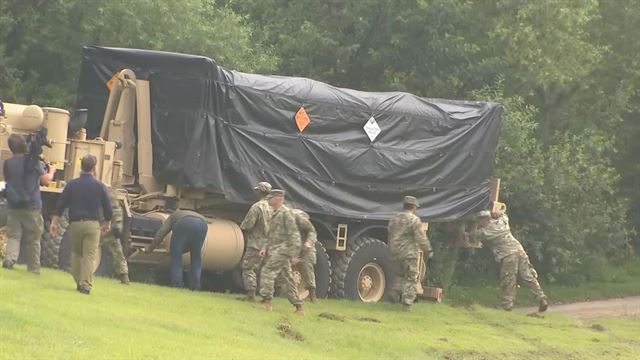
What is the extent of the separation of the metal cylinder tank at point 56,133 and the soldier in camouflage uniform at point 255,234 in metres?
2.91

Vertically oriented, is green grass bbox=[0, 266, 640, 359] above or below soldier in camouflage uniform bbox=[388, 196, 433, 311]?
below

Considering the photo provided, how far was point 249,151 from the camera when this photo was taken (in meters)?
18.4

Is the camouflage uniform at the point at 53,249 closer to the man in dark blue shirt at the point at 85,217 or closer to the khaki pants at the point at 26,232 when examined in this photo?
the khaki pants at the point at 26,232

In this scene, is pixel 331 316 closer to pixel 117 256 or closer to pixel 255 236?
pixel 255 236

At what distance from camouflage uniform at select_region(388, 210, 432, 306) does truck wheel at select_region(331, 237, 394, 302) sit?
1.05 meters

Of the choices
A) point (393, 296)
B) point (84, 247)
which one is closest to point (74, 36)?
point (393, 296)

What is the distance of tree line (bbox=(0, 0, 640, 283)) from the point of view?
24828 millimetres

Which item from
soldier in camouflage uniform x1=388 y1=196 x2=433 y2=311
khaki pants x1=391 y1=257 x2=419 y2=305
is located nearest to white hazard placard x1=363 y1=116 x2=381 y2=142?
soldier in camouflage uniform x1=388 y1=196 x2=433 y2=311

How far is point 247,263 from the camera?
56.1 ft

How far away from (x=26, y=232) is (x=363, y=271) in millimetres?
6924

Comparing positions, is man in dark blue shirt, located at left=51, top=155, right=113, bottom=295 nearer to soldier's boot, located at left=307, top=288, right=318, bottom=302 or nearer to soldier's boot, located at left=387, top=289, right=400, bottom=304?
soldier's boot, located at left=307, top=288, right=318, bottom=302

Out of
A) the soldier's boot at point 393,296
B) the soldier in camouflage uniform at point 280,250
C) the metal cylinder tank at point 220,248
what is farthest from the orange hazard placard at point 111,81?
the soldier's boot at point 393,296

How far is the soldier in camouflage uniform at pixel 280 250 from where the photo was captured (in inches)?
641

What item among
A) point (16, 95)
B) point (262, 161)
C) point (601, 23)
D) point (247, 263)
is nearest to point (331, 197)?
point (262, 161)
